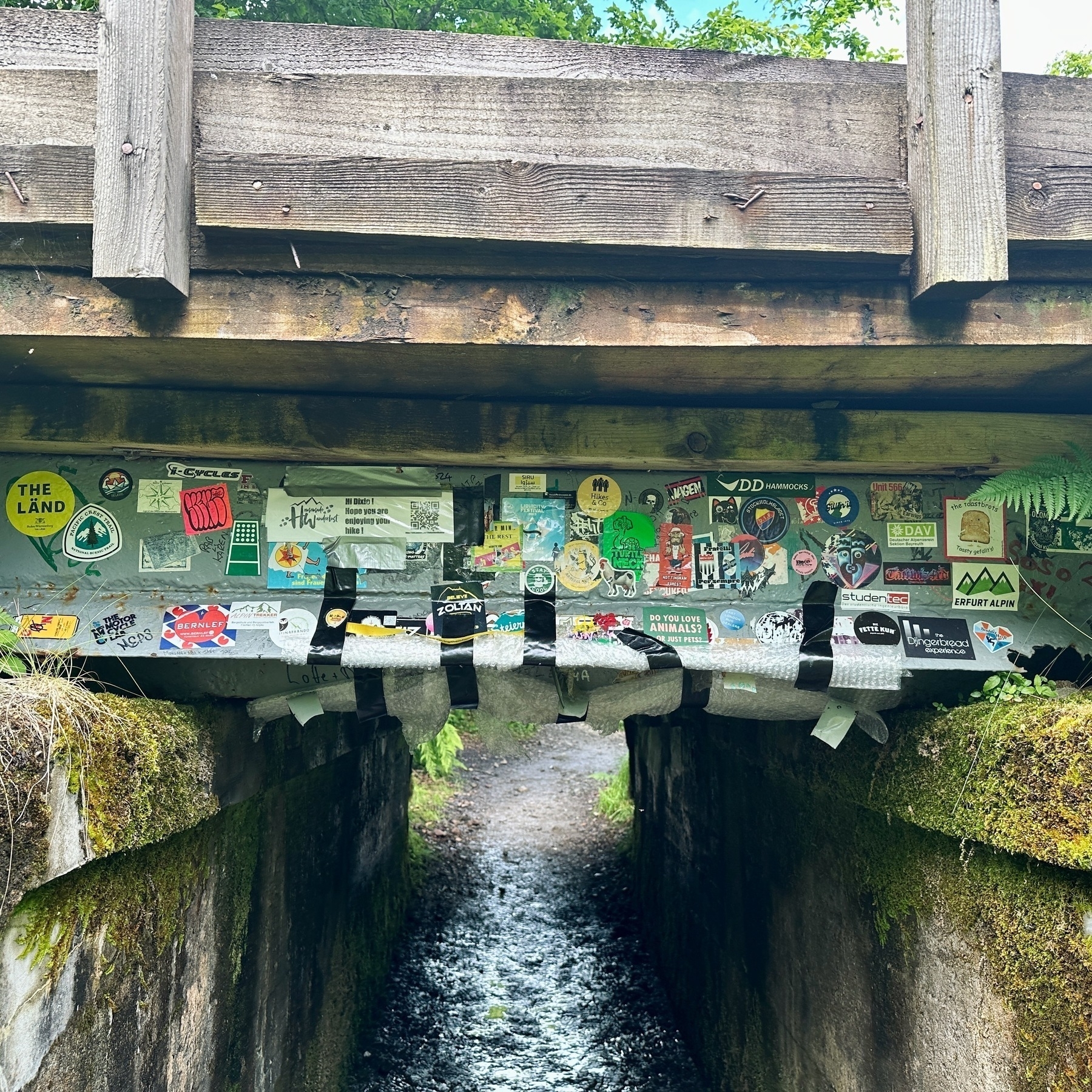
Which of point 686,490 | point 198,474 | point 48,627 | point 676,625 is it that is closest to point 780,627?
point 676,625

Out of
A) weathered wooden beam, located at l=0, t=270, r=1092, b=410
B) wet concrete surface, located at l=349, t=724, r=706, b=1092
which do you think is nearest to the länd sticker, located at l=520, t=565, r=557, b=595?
weathered wooden beam, located at l=0, t=270, r=1092, b=410

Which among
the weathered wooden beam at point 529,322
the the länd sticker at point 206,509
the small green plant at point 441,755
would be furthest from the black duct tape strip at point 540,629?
the small green plant at point 441,755

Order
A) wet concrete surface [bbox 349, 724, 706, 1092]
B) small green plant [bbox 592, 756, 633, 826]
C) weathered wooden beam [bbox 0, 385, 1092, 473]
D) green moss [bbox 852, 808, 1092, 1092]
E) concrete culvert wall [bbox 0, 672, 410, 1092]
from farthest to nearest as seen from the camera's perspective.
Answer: small green plant [bbox 592, 756, 633, 826]
wet concrete surface [bbox 349, 724, 706, 1092]
weathered wooden beam [bbox 0, 385, 1092, 473]
green moss [bbox 852, 808, 1092, 1092]
concrete culvert wall [bbox 0, 672, 410, 1092]

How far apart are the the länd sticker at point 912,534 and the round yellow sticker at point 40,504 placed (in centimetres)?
312

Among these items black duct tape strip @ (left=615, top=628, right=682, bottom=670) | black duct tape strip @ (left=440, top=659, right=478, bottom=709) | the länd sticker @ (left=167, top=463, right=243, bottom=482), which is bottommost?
black duct tape strip @ (left=440, top=659, right=478, bottom=709)

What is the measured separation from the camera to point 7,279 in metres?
2.39

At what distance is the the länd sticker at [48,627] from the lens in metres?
2.82

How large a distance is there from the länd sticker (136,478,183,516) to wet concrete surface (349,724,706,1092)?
5.26 m

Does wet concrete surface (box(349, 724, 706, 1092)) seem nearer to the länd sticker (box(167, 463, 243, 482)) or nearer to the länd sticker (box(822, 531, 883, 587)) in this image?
the länd sticker (box(822, 531, 883, 587))

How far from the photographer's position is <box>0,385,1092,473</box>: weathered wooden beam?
292cm

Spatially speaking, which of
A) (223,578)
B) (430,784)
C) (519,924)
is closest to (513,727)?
(430,784)

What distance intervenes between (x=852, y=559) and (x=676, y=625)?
0.73 metres

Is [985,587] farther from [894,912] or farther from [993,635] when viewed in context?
[894,912]

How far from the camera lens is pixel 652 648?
2.86 m
